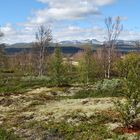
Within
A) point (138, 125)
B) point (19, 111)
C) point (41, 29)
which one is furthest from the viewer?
point (41, 29)

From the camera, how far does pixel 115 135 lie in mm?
23125

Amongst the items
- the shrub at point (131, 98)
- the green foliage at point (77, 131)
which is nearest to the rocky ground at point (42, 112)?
the green foliage at point (77, 131)

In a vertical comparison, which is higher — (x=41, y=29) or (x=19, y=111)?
(x=41, y=29)

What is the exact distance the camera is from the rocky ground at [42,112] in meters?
26.4

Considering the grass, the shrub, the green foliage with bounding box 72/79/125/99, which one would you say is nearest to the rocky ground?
the shrub

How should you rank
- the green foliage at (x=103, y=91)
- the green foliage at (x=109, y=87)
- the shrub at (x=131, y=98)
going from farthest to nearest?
the green foliage at (x=109, y=87) < the green foliage at (x=103, y=91) < the shrub at (x=131, y=98)

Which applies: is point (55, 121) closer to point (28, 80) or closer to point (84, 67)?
point (84, 67)

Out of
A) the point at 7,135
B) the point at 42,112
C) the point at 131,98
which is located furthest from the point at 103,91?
the point at 7,135

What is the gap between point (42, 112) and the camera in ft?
103

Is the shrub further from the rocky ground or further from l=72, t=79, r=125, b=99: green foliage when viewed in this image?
l=72, t=79, r=125, b=99: green foliage

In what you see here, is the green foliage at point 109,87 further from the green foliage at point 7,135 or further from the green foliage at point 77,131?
the green foliage at point 7,135

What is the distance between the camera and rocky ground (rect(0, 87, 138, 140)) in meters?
26.4

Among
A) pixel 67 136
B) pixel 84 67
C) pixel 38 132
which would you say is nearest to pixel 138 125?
pixel 67 136

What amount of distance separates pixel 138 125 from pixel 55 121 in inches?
249
